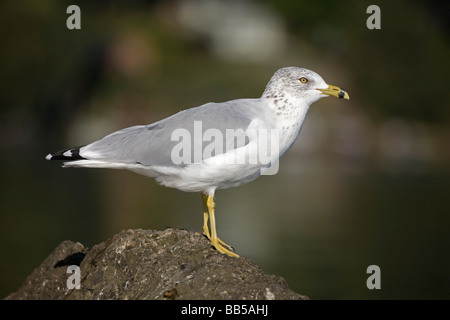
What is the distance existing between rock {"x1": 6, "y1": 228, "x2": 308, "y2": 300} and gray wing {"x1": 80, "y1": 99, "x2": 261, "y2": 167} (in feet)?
1.84

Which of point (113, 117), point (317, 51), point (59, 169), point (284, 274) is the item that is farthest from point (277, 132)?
point (317, 51)

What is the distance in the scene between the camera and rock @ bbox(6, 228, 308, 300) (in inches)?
189

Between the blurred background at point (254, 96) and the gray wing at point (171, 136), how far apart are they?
507 centimetres

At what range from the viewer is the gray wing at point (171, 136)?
5406 mm

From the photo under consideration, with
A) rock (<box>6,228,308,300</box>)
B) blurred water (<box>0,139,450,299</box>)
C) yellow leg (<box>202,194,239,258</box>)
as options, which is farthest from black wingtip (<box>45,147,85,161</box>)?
blurred water (<box>0,139,450,299</box>)

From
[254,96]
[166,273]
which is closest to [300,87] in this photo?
[166,273]

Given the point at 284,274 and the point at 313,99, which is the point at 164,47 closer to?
the point at 284,274

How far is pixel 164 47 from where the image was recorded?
3753cm

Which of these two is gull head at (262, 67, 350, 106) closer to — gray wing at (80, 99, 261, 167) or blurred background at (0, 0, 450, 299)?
gray wing at (80, 99, 261, 167)

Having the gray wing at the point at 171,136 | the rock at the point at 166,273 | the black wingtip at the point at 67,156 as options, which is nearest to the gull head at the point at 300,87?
the gray wing at the point at 171,136

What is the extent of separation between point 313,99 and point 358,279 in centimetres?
722

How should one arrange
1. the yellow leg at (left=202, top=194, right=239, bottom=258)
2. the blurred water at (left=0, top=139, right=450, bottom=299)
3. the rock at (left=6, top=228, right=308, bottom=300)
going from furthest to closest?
1. the blurred water at (left=0, top=139, right=450, bottom=299)
2. the yellow leg at (left=202, top=194, right=239, bottom=258)
3. the rock at (left=6, top=228, right=308, bottom=300)

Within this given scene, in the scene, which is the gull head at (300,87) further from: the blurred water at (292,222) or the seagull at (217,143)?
the blurred water at (292,222)

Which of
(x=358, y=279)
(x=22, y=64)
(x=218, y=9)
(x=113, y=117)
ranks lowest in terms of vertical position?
(x=358, y=279)
